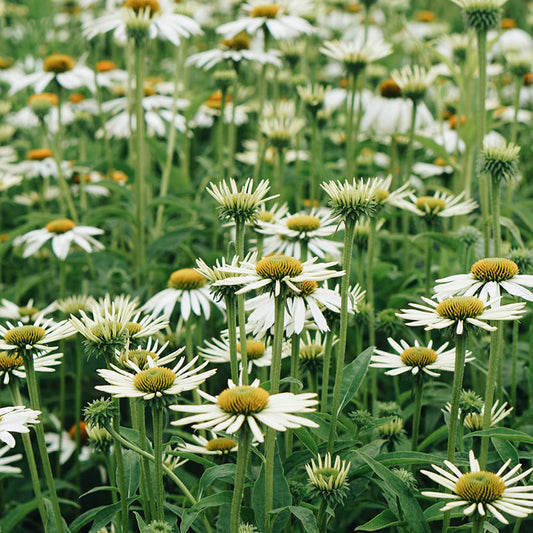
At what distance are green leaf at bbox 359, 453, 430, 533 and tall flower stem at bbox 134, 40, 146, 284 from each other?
52.7 inches

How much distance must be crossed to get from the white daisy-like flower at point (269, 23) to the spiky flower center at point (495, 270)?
1.33 meters

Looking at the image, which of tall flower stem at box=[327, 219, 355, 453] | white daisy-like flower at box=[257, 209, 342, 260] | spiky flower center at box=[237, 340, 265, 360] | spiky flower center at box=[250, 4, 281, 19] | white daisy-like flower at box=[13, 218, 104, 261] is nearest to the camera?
tall flower stem at box=[327, 219, 355, 453]

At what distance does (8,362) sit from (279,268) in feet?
2.00

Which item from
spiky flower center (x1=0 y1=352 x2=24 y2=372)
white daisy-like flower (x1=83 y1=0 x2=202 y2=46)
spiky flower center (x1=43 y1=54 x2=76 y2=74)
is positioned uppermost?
white daisy-like flower (x1=83 y1=0 x2=202 y2=46)

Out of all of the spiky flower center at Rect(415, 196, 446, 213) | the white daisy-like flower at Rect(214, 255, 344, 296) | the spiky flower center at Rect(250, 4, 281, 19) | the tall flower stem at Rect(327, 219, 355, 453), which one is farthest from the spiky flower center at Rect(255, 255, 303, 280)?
the spiky flower center at Rect(250, 4, 281, 19)

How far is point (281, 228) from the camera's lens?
181cm

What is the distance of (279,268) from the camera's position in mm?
1224

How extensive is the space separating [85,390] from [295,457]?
52.4 inches

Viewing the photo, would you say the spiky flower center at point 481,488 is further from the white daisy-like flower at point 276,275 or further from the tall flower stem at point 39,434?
the tall flower stem at point 39,434

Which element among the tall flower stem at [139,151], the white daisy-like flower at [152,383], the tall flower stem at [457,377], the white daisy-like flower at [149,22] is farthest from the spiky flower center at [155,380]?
the white daisy-like flower at [149,22]

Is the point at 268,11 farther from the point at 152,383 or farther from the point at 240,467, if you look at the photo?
the point at 240,467

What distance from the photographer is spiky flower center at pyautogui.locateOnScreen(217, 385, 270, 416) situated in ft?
3.49

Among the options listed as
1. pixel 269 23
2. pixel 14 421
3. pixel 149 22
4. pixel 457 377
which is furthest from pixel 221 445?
pixel 269 23

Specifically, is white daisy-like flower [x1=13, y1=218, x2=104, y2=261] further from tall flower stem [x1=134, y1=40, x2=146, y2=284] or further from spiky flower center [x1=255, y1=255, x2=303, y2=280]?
spiky flower center [x1=255, y1=255, x2=303, y2=280]
